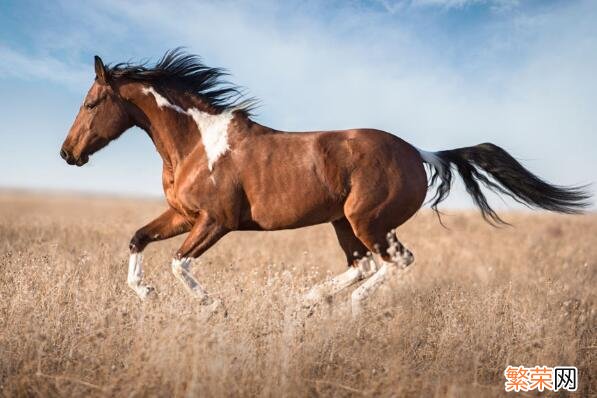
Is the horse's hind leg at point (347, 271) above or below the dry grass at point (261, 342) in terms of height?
above

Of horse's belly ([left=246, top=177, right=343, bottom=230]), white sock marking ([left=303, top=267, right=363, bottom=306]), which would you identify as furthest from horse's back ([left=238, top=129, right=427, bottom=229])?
white sock marking ([left=303, top=267, right=363, bottom=306])

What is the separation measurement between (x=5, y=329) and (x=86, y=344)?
2.27ft

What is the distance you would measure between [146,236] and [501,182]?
4.06 m

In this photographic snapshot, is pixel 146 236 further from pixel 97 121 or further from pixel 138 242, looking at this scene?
pixel 97 121

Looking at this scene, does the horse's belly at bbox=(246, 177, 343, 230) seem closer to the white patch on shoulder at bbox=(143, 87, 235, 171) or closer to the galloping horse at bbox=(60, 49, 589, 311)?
the galloping horse at bbox=(60, 49, 589, 311)

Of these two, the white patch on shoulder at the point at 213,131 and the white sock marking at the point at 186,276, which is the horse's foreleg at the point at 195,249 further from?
the white patch on shoulder at the point at 213,131

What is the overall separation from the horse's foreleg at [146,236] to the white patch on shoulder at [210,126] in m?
0.72

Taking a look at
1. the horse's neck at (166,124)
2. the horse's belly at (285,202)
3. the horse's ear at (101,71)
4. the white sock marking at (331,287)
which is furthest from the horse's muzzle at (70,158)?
the white sock marking at (331,287)

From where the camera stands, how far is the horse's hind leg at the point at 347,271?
511 centimetres

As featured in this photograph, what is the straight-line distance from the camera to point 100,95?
5.49 metres

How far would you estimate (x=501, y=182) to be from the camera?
6.16 metres

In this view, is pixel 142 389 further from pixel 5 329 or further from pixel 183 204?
pixel 183 204

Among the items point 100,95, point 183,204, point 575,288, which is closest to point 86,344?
point 183,204

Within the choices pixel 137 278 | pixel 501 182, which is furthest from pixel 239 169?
pixel 501 182
